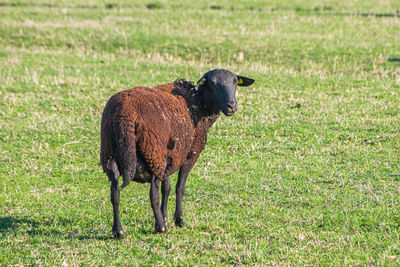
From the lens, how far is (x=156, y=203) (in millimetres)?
7832

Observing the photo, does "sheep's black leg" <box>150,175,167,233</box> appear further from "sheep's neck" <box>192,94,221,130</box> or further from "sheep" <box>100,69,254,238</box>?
"sheep's neck" <box>192,94,221,130</box>

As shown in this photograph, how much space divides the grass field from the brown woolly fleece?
3.41 feet

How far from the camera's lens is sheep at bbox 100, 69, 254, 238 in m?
7.51

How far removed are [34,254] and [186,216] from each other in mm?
2549

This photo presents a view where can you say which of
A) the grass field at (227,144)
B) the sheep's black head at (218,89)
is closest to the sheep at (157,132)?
the sheep's black head at (218,89)

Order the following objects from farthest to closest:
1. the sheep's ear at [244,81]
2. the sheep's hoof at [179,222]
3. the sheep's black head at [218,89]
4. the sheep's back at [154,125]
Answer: the sheep's ear at [244,81]
the sheep's black head at [218,89]
the sheep's hoof at [179,222]
the sheep's back at [154,125]

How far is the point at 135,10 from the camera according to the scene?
3125 cm

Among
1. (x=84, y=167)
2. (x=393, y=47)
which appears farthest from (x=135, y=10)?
(x=84, y=167)

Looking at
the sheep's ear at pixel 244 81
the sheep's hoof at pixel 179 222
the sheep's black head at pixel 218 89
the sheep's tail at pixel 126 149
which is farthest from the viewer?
the sheep's ear at pixel 244 81

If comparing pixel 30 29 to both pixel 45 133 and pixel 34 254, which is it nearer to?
pixel 45 133

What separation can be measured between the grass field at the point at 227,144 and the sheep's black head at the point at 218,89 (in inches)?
69.9

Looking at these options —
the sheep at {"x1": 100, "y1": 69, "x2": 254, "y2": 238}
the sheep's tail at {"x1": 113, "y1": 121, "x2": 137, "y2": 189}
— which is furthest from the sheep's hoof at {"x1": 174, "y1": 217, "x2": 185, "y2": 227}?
the sheep's tail at {"x1": 113, "y1": 121, "x2": 137, "y2": 189}

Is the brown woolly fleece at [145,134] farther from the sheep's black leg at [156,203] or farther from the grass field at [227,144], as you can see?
→ the grass field at [227,144]

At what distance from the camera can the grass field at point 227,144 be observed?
301 inches
